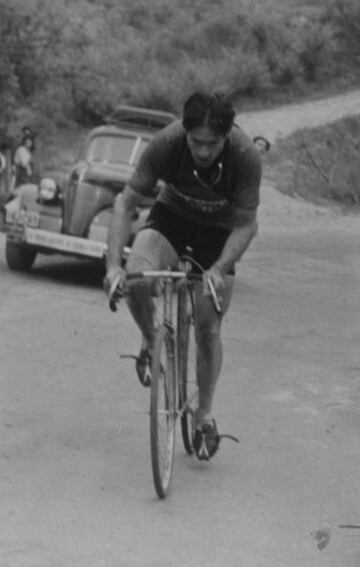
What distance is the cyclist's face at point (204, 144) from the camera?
6926 mm

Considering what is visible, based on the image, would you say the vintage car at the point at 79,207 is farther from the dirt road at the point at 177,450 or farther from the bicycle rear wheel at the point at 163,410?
the bicycle rear wheel at the point at 163,410

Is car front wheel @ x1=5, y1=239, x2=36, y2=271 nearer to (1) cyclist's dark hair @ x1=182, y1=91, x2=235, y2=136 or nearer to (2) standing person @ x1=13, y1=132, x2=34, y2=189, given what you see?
(2) standing person @ x1=13, y1=132, x2=34, y2=189

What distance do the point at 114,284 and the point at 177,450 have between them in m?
1.42

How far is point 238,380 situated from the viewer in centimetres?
1051

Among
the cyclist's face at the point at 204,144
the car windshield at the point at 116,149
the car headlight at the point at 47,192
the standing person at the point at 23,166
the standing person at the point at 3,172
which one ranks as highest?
the cyclist's face at the point at 204,144

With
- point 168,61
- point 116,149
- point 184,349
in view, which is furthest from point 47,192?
point 168,61

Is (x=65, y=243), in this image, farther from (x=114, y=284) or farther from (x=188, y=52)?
(x=188, y=52)

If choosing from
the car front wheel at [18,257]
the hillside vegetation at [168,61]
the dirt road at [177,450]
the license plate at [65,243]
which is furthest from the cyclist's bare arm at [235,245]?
the hillside vegetation at [168,61]

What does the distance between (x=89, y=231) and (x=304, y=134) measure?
1983cm

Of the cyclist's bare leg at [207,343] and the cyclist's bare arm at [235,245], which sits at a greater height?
the cyclist's bare arm at [235,245]

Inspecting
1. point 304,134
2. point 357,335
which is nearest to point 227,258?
point 357,335

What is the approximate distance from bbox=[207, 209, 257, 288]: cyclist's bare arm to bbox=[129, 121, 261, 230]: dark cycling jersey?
62 millimetres

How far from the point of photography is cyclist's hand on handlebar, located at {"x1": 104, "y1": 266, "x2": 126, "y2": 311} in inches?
275

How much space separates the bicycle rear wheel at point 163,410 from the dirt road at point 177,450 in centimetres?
14
